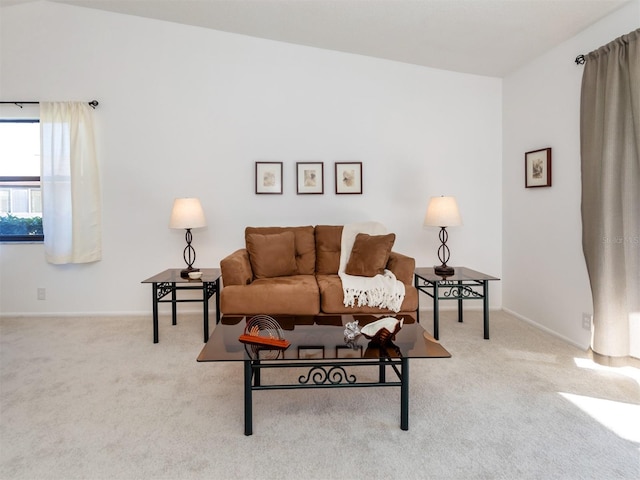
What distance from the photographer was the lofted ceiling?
2.83 meters

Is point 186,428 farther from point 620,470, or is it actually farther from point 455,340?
point 455,340

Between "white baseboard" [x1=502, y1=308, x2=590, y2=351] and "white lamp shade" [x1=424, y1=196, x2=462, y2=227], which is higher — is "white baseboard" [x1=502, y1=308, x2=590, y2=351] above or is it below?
below

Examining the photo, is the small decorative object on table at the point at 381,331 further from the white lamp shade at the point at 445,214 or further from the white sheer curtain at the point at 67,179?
the white sheer curtain at the point at 67,179

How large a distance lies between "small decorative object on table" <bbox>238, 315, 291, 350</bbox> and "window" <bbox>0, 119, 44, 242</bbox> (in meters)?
3.15

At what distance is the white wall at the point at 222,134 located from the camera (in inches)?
156

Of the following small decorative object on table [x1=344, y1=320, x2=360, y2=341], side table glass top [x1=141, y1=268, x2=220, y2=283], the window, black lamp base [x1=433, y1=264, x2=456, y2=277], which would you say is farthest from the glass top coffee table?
the window

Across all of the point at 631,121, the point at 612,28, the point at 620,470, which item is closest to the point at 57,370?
the point at 620,470

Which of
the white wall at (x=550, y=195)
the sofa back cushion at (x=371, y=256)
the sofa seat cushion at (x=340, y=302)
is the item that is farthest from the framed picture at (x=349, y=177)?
the white wall at (x=550, y=195)

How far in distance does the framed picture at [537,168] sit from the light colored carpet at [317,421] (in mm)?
1447

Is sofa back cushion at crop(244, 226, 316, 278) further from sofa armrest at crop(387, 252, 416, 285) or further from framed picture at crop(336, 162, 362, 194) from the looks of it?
sofa armrest at crop(387, 252, 416, 285)

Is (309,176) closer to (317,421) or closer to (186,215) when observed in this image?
(186,215)

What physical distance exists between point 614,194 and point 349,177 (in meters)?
2.27

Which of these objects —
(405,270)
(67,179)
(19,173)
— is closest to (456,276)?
(405,270)

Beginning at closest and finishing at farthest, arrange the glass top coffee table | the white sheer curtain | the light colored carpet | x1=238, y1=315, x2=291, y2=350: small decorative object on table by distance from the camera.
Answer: the light colored carpet < the glass top coffee table < x1=238, y1=315, x2=291, y2=350: small decorative object on table < the white sheer curtain
